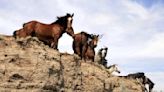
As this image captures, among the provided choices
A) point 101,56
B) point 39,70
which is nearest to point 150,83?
point 101,56

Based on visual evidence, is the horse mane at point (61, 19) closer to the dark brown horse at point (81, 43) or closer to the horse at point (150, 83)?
the dark brown horse at point (81, 43)

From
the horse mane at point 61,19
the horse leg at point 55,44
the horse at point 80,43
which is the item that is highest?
the horse mane at point 61,19

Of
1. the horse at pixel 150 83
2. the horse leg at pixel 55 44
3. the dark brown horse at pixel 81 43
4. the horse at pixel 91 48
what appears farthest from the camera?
the horse at pixel 150 83

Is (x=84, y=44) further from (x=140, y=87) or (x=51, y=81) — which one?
(x=51, y=81)

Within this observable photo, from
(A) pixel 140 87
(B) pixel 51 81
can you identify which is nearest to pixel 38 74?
(B) pixel 51 81

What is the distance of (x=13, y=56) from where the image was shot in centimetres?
1672

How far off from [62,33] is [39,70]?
405 centimetres

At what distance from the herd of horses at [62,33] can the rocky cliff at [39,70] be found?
1.48 metres

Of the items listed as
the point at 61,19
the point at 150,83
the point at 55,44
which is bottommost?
the point at 150,83

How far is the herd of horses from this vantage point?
1966cm

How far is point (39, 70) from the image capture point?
16.8 m

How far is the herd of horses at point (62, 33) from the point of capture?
1966 centimetres

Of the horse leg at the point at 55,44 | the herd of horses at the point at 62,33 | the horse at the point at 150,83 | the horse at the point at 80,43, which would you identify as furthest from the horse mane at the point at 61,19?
the horse at the point at 150,83

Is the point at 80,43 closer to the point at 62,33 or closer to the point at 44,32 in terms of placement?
the point at 62,33
